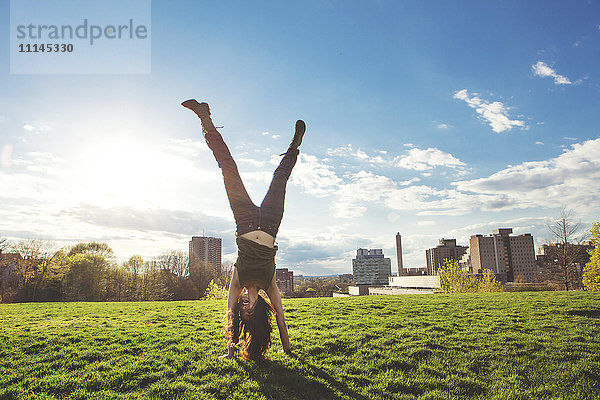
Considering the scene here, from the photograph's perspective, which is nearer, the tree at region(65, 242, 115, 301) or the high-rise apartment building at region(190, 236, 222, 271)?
the tree at region(65, 242, 115, 301)

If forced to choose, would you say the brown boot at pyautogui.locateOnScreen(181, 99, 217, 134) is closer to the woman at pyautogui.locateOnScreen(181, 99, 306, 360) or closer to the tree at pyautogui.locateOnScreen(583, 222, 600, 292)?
the woman at pyautogui.locateOnScreen(181, 99, 306, 360)

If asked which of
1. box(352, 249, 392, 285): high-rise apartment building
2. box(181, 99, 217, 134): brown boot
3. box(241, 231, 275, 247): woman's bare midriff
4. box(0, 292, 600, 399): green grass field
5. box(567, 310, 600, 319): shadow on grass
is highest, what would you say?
box(181, 99, 217, 134): brown boot

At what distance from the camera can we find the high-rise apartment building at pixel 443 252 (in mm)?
141250

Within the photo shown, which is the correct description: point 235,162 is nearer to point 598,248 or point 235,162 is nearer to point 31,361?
point 31,361

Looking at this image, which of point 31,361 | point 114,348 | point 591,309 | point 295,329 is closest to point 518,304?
point 591,309

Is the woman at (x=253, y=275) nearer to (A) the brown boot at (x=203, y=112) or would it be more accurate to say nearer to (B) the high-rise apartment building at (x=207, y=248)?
(A) the brown boot at (x=203, y=112)

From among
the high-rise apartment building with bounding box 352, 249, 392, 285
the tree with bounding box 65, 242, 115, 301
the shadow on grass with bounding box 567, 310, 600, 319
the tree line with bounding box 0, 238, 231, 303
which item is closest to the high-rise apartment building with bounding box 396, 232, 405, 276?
the high-rise apartment building with bounding box 352, 249, 392, 285

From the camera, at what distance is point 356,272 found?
186875 mm

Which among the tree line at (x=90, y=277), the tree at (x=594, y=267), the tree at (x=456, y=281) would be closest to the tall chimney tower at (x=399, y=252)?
the tree line at (x=90, y=277)

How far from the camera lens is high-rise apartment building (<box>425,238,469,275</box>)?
14125cm

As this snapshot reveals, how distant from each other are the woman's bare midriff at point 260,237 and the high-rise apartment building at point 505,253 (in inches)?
5369

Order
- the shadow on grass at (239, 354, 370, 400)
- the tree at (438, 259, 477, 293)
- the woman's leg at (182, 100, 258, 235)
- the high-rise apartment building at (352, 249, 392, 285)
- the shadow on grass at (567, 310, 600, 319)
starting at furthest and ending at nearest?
1. the high-rise apartment building at (352, 249, 392, 285)
2. the tree at (438, 259, 477, 293)
3. the shadow on grass at (567, 310, 600, 319)
4. the woman's leg at (182, 100, 258, 235)
5. the shadow on grass at (239, 354, 370, 400)

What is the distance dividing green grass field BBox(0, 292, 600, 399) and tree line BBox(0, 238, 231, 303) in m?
27.4

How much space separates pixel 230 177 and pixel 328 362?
349cm
